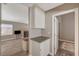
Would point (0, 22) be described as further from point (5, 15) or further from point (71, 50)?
point (71, 50)

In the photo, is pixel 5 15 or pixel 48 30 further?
pixel 48 30

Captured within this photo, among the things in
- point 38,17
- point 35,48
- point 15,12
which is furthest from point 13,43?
point 38,17

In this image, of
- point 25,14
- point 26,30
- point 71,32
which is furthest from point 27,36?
point 71,32

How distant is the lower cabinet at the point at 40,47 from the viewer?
123 centimetres

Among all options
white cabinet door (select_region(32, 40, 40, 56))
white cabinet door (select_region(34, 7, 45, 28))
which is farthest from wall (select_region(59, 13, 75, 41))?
white cabinet door (select_region(32, 40, 40, 56))

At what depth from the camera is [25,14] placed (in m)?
1.31

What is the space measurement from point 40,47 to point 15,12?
76 cm

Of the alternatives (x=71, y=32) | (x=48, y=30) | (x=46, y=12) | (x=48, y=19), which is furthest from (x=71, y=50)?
(x=46, y=12)

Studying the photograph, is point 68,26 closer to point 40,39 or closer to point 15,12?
point 40,39

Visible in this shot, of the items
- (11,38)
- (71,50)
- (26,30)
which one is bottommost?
(71,50)

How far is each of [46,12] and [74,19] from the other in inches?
20.5

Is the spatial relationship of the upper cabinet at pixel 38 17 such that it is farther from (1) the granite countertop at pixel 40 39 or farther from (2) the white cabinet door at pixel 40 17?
(1) the granite countertop at pixel 40 39

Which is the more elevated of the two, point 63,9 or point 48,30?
point 63,9

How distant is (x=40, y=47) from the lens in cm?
133
